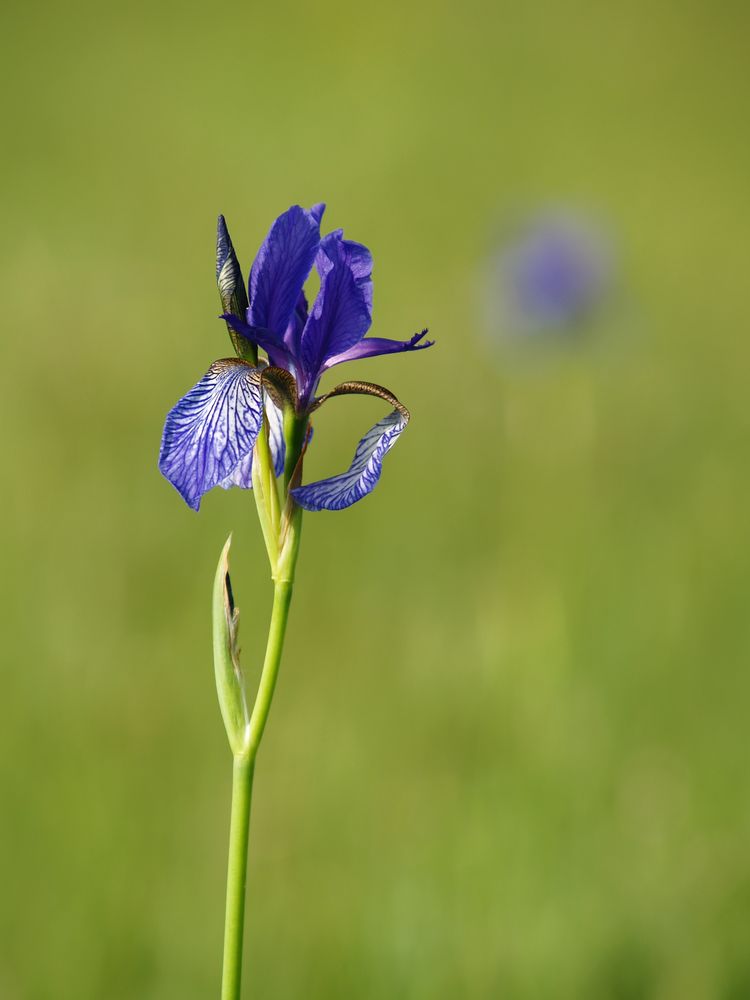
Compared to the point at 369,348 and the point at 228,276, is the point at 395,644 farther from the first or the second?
the point at 228,276

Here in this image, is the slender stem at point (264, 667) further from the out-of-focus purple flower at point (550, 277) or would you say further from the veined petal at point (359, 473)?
the out-of-focus purple flower at point (550, 277)

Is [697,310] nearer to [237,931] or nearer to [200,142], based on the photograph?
[200,142]

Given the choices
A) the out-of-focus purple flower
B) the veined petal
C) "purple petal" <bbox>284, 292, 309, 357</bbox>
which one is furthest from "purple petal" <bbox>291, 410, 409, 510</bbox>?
the out-of-focus purple flower

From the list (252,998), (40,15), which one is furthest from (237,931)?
(40,15)

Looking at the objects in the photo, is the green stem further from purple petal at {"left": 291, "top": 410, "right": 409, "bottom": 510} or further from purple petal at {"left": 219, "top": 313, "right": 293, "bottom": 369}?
purple petal at {"left": 219, "top": 313, "right": 293, "bottom": 369}

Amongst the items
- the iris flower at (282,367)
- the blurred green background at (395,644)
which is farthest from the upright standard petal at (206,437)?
the blurred green background at (395,644)

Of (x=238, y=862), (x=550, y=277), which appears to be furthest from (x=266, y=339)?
(x=550, y=277)
